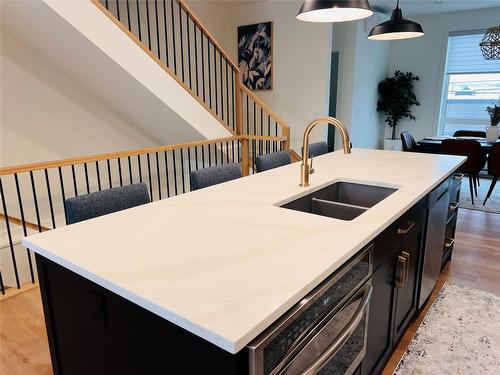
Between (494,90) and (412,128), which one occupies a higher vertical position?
(494,90)

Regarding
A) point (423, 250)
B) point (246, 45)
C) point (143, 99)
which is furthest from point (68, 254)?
point (246, 45)

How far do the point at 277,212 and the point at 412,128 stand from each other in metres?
6.50

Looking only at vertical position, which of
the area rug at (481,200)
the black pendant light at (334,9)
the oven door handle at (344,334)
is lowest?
the area rug at (481,200)

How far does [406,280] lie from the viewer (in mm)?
1836

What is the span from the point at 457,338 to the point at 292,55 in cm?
439

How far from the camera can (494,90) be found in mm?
6242

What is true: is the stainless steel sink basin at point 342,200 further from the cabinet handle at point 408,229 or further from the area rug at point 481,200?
the area rug at point 481,200

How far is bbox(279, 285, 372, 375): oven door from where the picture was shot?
101cm

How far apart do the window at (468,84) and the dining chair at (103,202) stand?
6.68m

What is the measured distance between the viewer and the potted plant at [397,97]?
22.1ft

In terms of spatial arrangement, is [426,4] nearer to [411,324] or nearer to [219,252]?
[411,324]

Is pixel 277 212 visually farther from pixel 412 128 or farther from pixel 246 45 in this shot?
pixel 412 128

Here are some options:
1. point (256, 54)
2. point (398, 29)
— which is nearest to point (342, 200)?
point (398, 29)

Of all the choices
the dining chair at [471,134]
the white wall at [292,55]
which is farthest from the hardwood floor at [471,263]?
the white wall at [292,55]
